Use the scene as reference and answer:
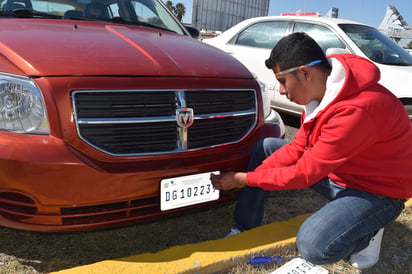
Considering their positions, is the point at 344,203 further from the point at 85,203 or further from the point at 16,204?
the point at 16,204

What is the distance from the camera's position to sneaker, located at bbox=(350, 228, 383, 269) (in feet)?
7.25

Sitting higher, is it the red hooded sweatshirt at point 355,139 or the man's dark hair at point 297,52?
the man's dark hair at point 297,52

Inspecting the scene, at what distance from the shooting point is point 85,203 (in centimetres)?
176

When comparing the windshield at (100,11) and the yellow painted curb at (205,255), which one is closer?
the yellow painted curb at (205,255)

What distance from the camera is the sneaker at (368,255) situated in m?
2.21

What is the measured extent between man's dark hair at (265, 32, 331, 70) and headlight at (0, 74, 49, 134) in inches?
44.6

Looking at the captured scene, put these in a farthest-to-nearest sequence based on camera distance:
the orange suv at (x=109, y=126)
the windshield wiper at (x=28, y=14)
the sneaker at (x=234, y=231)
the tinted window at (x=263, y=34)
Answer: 1. the tinted window at (x=263, y=34)
2. the windshield wiper at (x=28, y=14)
3. the sneaker at (x=234, y=231)
4. the orange suv at (x=109, y=126)

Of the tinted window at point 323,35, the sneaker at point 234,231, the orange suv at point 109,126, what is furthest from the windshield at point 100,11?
the tinted window at point 323,35

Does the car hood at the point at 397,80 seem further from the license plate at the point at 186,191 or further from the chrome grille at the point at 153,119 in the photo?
the license plate at the point at 186,191

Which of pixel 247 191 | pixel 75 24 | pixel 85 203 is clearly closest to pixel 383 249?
pixel 247 191

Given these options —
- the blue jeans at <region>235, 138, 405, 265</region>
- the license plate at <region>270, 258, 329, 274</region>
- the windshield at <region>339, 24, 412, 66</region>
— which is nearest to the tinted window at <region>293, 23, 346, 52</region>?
the windshield at <region>339, 24, 412, 66</region>

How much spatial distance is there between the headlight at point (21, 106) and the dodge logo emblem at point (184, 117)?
0.63 metres


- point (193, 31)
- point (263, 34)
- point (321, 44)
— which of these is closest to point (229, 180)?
point (193, 31)

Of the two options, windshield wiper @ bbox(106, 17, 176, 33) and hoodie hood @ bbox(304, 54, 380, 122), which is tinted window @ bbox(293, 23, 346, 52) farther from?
hoodie hood @ bbox(304, 54, 380, 122)
